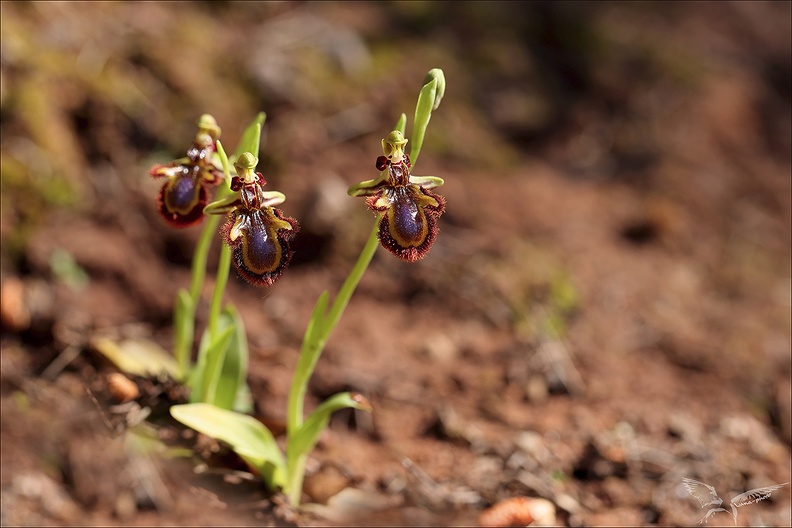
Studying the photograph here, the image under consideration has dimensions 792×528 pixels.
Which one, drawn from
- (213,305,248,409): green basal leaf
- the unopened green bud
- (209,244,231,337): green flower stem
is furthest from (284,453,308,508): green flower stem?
the unopened green bud

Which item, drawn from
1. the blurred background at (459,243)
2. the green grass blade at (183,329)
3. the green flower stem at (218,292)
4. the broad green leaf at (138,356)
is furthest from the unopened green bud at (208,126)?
the blurred background at (459,243)

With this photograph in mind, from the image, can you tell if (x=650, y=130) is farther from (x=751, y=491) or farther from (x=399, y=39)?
(x=751, y=491)

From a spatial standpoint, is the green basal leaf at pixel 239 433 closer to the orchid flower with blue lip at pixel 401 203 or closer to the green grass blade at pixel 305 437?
the green grass blade at pixel 305 437

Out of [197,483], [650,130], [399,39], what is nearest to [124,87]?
[399,39]

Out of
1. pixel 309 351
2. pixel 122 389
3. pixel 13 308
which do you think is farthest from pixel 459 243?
pixel 13 308

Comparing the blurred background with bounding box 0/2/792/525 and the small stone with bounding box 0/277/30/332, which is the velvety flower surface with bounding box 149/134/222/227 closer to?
the blurred background with bounding box 0/2/792/525

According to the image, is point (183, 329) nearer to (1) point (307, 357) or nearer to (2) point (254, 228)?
(1) point (307, 357)
